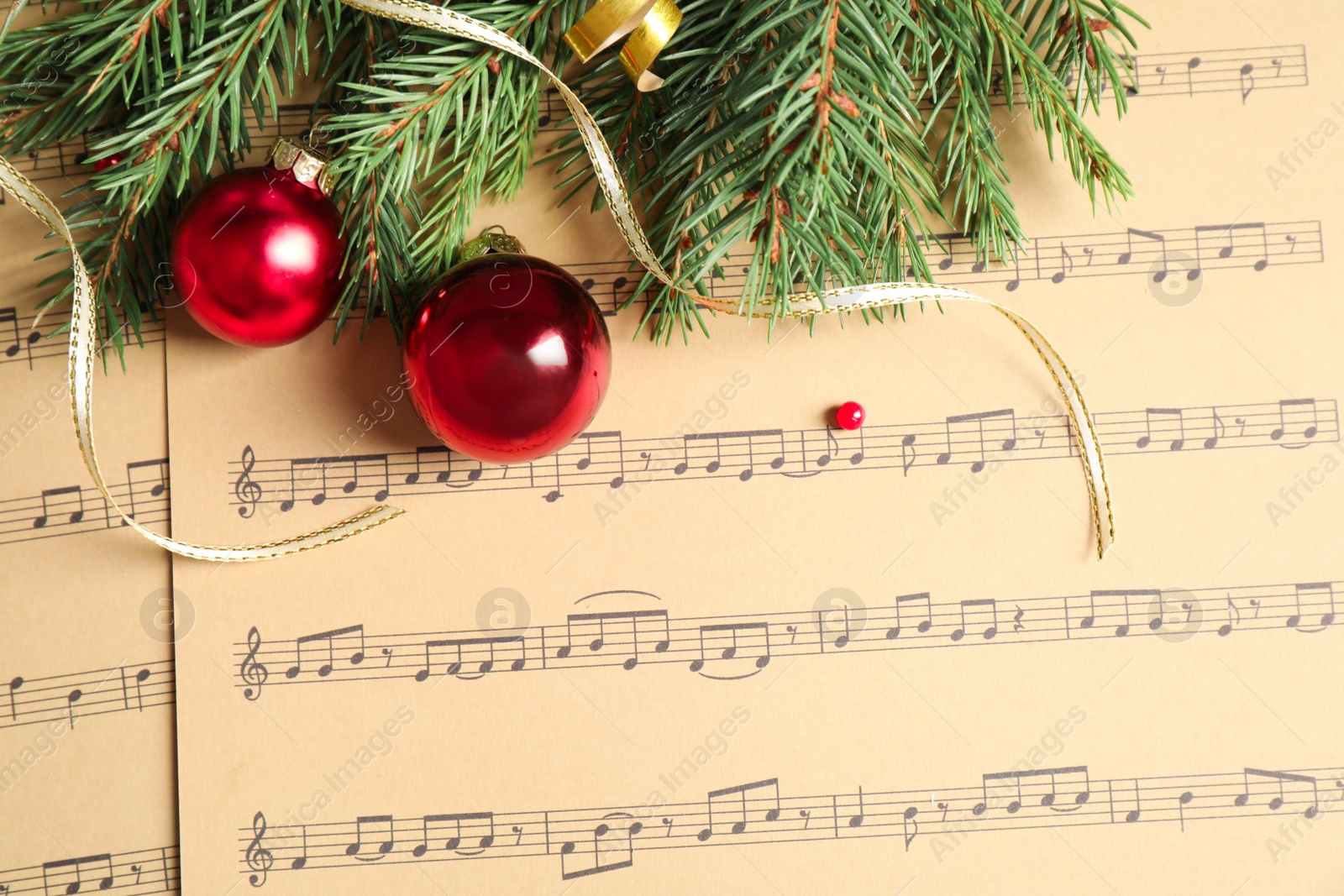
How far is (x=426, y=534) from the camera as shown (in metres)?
0.85

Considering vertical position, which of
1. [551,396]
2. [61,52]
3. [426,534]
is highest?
[61,52]

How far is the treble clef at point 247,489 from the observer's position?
839 mm

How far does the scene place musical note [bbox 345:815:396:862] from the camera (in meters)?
0.83

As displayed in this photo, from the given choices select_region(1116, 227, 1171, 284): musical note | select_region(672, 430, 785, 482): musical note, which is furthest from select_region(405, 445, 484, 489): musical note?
select_region(1116, 227, 1171, 284): musical note

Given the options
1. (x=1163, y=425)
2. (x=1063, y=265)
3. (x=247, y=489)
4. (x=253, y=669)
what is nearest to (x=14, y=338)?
(x=247, y=489)

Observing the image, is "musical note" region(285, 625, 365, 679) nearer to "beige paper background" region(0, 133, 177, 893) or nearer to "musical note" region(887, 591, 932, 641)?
"beige paper background" region(0, 133, 177, 893)

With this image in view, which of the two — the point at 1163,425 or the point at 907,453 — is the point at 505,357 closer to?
the point at 907,453

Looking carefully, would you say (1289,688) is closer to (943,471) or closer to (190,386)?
(943,471)

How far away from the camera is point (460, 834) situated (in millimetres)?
830

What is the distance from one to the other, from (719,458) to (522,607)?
→ 0.26 metres

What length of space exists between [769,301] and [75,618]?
77 cm

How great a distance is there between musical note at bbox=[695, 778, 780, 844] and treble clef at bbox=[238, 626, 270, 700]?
Answer: 47cm

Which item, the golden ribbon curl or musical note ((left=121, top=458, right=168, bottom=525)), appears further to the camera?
musical note ((left=121, top=458, right=168, bottom=525))

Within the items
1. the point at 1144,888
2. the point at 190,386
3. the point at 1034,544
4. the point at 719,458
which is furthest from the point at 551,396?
the point at 1144,888
